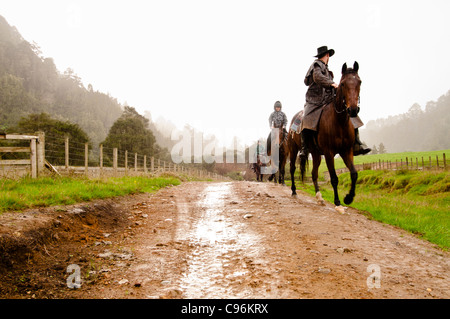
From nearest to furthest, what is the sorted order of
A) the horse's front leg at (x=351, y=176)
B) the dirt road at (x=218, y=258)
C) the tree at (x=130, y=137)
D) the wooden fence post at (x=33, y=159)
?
the dirt road at (x=218, y=258) < the horse's front leg at (x=351, y=176) < the wooden fence post at (x=33, y=159) < the tree at (x=130, y=137)

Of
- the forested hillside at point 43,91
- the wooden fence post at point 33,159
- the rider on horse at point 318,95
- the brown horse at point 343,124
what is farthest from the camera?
the forested hillside at point 43,91

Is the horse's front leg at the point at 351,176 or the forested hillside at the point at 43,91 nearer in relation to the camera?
the horse's front leg at the point at 351,176

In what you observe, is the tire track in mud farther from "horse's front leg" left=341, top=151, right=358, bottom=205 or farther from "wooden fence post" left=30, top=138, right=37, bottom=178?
"wooden fence post" left=30, top=138, right=37, bottom=178

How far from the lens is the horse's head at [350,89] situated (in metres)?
5.63

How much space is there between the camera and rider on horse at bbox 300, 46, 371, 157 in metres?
6.73

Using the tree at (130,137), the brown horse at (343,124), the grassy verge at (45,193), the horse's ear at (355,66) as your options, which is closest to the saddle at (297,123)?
the brown horse at (343,124)

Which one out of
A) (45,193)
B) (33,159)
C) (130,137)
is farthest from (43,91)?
(45,193)

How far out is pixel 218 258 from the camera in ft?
11.0

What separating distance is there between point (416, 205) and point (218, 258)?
7.44 metres

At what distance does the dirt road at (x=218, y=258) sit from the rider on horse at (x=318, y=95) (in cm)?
252

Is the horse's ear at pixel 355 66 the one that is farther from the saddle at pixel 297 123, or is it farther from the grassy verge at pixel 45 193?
the grassy verge at pixel 45 193

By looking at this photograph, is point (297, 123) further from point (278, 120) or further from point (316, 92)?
point (278, 120)

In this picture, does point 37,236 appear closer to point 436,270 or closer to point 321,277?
point 321,277

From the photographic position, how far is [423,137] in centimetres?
16738
